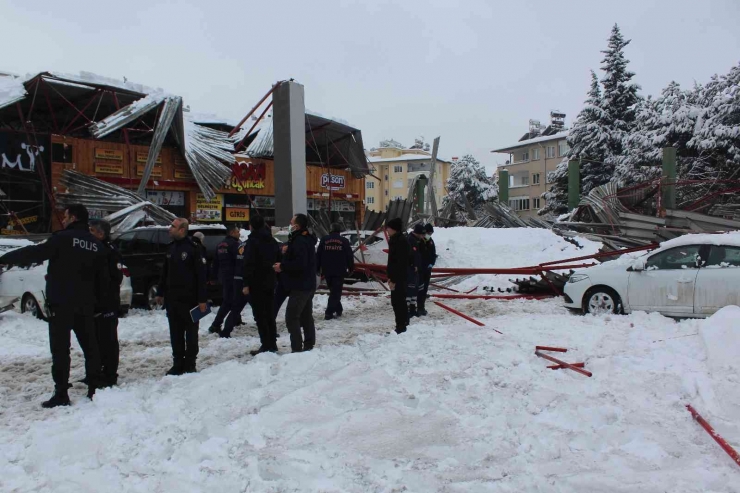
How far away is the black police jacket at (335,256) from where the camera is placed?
10.3 metres

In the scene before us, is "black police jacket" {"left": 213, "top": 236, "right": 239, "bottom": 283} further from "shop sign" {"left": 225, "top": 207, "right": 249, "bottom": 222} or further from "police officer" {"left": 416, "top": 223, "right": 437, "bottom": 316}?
"shop sign" {"left": 225, "top": 207, "right": 249, "bottom": 222}

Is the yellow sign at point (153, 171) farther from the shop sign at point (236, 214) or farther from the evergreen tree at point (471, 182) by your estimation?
the evergreen tree at point (471, 182)

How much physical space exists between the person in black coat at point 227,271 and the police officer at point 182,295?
2.28m

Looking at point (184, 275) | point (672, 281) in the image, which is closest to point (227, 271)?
point (184, 275)

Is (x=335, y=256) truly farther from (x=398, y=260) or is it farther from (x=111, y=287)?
(x=111, y=287)

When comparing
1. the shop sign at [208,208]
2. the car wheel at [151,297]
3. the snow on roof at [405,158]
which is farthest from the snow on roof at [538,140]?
the car wheel at [151,297]

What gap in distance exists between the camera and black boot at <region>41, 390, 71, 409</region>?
5.08m

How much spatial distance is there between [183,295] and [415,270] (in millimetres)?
4273

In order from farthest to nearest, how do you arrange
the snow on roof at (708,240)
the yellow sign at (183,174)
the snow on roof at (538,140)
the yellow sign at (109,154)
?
the snow on roof at (538,140), the yellow sign at (183,174), the yellow sign at (109,154), the snow on roof at (708,240)

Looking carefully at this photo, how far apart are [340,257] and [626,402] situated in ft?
20.5

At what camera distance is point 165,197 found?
Result: 2000cm

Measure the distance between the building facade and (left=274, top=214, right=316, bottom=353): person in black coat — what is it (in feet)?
167

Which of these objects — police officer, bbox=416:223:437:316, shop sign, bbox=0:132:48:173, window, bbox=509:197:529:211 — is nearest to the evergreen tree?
window, bbox=509:197:529:211

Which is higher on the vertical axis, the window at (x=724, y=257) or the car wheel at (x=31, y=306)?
the window at (x=724, y=257)
